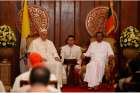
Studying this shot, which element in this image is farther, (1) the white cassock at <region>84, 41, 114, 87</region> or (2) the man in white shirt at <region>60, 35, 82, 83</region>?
(2) the man in white shirt at <region>60, 35, 82, 83</region>

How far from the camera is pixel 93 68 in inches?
340

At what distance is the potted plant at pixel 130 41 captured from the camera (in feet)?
30.9

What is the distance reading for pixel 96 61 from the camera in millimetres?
8773

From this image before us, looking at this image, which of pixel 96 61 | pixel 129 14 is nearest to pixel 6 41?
pixel 96 61

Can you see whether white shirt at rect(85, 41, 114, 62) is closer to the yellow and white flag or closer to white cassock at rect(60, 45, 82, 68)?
white cassock at rect(60, 45, 82, 68)

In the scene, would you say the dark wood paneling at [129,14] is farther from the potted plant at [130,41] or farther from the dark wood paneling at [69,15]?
the potted plant at [130,41]

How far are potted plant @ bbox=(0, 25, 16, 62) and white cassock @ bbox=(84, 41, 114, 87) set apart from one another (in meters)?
1.85

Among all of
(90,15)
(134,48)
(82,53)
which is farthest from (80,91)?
(90,15)

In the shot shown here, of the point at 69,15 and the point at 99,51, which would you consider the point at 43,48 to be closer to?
the point at 99,51

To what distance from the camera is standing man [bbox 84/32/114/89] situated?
8609 mm

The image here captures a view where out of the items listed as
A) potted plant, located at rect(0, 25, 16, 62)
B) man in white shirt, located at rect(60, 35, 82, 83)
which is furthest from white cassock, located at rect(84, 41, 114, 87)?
potted plant, located at rect(0, 25, 16, 62)

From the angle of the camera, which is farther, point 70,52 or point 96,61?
point 70,52

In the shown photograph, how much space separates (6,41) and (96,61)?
2263 millimetres

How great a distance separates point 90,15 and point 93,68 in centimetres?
209
